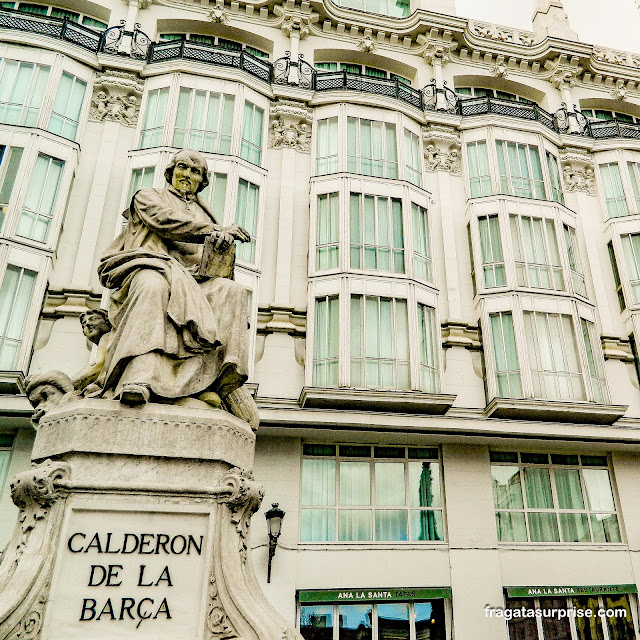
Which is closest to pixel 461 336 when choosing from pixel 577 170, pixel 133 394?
pixel 577 170

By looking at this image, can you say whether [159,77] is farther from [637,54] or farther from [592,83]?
[637,54]

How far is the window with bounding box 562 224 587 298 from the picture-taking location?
16.9m

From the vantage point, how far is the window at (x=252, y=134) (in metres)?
16.8

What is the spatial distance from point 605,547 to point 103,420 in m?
14.2

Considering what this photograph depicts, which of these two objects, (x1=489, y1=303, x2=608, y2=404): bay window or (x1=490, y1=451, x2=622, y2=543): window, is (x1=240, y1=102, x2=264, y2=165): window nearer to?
(x1=489, y1=303, x2=608, y2=404): bay window

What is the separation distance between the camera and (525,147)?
61.4 feet

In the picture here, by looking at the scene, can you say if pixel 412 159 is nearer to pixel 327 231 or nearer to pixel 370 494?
pixel 327 231

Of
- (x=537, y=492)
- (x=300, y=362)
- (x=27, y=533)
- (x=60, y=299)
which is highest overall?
(x=60, y=299)

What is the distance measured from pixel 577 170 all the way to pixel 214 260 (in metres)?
18.8

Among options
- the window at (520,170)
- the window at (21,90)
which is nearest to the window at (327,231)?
the window at (520,170)

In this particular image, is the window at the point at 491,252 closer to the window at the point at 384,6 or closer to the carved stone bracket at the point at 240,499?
the window at the point at 384,6

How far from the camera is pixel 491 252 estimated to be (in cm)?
1683

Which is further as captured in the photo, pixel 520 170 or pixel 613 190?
pixel 613 190

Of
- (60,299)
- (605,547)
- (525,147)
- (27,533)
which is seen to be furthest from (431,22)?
(27,533)
